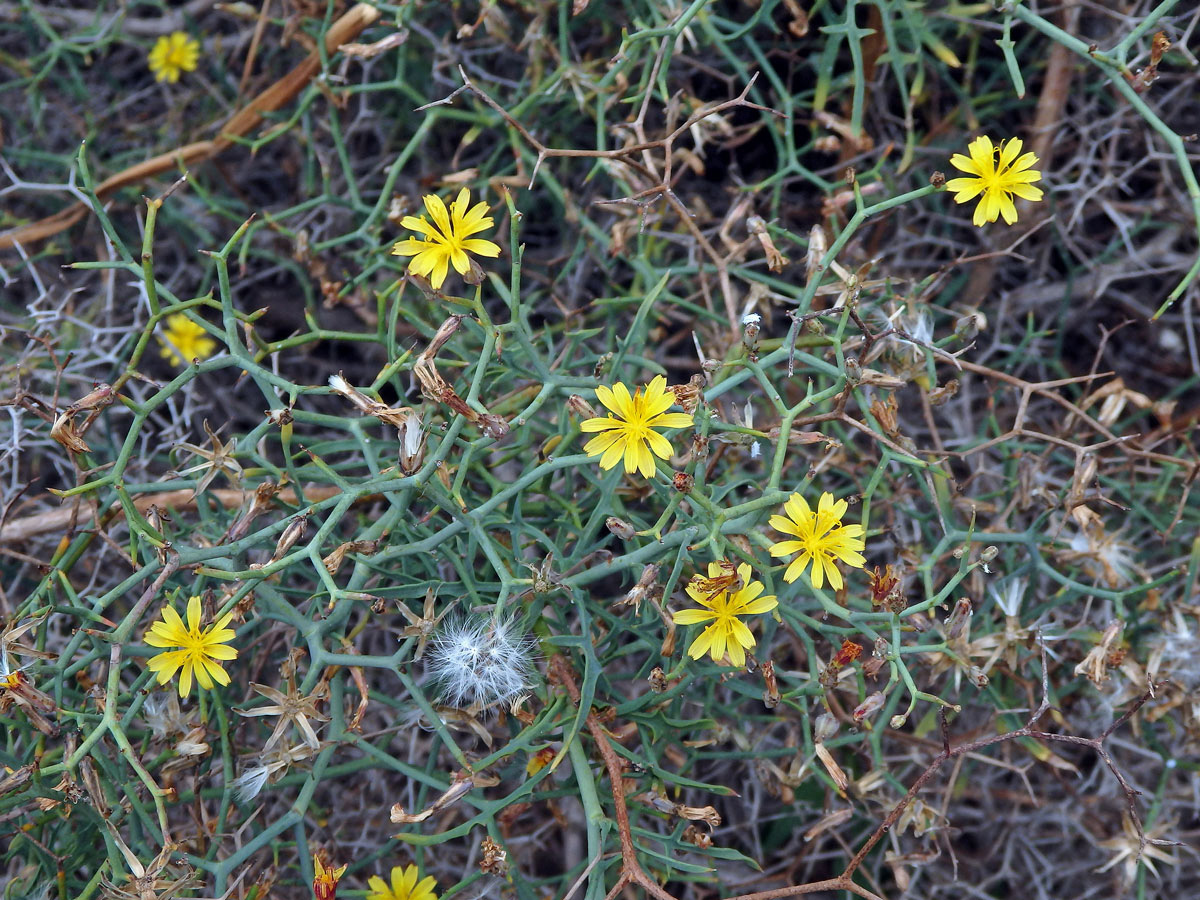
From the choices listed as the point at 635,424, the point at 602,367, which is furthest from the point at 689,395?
the point at 602,367

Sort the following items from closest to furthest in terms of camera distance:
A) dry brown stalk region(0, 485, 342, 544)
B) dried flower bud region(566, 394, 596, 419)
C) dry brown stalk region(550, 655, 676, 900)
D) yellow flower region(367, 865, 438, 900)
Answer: dry brown stalk region(550, 655, 676, 900) < dried flower bud region(566, 394, 596, 419) < yellow flower region(367, 865, 438, 900) < dry brown stalk region(0, 485, 342, 544)

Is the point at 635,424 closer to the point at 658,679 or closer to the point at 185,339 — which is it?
the point at 658,679

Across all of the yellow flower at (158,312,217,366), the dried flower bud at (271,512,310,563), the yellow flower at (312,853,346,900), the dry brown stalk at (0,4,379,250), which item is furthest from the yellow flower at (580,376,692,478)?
the yellow flower at (158,312,217,366)

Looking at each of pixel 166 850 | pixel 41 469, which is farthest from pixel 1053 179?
pixel 41 469

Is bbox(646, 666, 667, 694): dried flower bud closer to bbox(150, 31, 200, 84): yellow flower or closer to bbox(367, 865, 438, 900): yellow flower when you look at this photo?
bbox(367, 865, 438, 900): yellow flower

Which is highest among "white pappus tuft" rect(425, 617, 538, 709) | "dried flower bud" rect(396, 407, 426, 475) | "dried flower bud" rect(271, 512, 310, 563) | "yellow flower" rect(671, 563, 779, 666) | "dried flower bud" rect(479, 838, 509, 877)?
"dried flower bud" rect(396, 407, 426, 475)

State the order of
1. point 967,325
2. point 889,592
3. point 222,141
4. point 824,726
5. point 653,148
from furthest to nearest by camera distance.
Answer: point 222,141 → point 653,148 → point 967,325 → point 824,726 → point 889,592

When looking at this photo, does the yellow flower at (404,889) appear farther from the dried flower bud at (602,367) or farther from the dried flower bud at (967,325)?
the dried flower bud at (967,325)

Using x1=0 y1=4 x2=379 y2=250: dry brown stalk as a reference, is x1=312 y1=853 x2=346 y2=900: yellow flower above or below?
below
